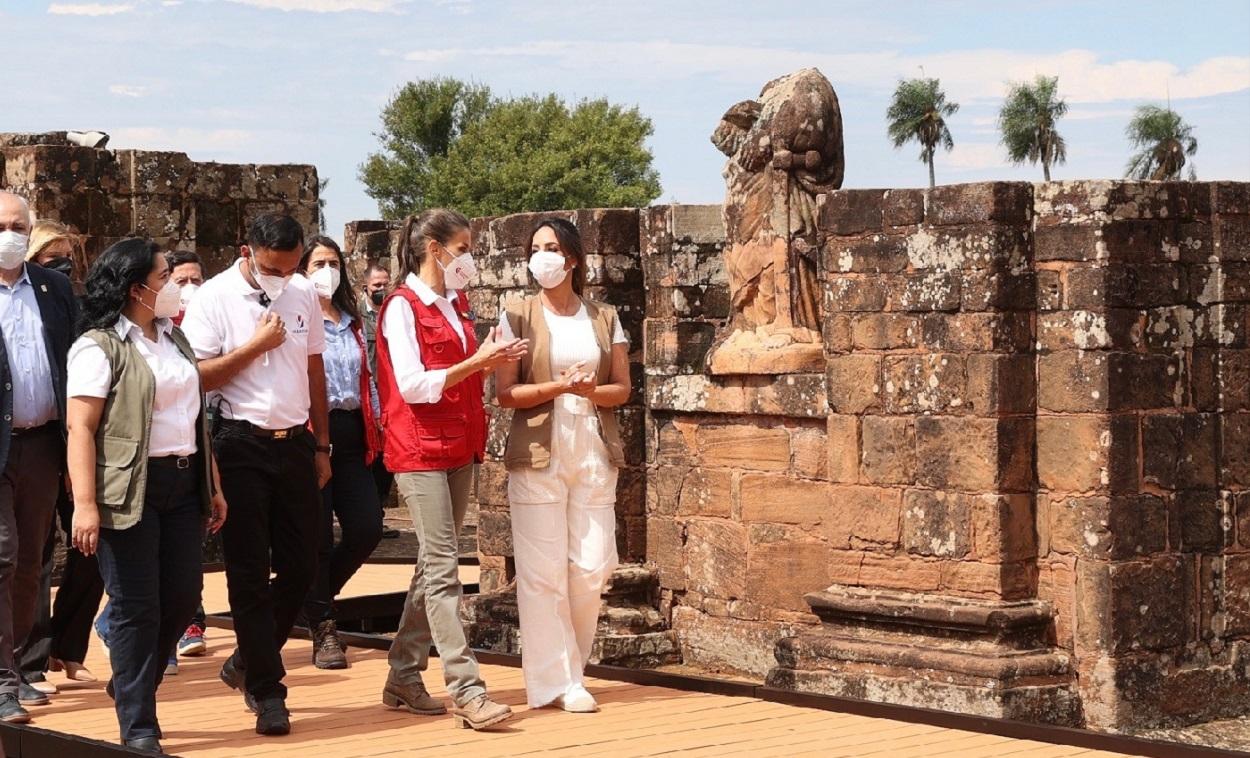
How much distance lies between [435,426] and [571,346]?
0.70 m

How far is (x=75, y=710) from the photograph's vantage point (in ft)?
26.4

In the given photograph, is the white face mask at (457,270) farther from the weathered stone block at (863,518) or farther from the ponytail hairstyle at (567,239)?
the weathered stone block at (863,518)

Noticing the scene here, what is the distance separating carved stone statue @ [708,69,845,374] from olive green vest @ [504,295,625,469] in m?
1.27

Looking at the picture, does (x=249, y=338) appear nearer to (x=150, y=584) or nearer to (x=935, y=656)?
(x=150, y=584)

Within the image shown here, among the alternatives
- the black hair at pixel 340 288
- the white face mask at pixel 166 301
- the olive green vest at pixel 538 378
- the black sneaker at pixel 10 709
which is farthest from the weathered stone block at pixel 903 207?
the black sneaker at pixel 10 709

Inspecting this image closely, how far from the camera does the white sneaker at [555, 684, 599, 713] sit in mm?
7676

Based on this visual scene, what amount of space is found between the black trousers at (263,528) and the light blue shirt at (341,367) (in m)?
1.62

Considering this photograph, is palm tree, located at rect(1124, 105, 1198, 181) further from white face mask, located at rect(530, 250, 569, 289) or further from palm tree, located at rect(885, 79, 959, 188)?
white face mask, located at rect(530, 250, 569, 289)

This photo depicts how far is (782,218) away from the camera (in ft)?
29.7

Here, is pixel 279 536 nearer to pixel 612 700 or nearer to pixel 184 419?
pixel 184 419

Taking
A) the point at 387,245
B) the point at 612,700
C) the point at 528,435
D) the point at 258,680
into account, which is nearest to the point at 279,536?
the point at 258,680

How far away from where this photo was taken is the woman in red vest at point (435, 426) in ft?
24.2

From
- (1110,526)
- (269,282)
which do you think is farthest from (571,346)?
(1110,526)

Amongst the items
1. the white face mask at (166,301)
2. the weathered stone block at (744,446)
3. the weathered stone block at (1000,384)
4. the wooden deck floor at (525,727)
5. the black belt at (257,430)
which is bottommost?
the wooden deck floor at (525,727)
